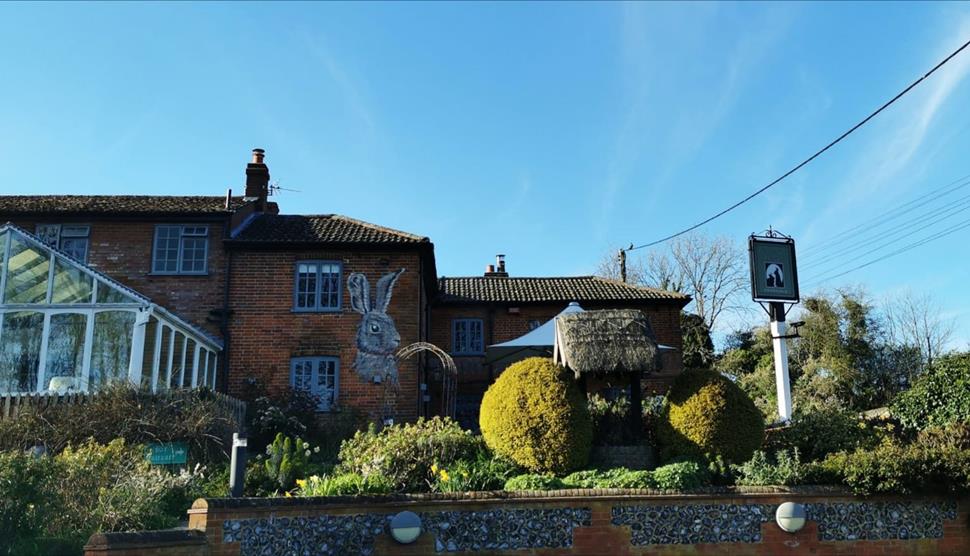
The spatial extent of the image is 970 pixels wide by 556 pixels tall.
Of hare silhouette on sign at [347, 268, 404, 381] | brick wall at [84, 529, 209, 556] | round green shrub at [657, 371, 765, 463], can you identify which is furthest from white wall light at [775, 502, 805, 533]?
hare silhouette on sign at [347, 268, 404, 381]

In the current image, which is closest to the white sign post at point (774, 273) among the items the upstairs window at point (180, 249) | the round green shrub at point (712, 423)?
the round green shrub at point (712, 423)

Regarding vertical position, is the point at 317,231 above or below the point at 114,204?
below

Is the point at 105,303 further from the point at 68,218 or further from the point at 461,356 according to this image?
the point at 461,356

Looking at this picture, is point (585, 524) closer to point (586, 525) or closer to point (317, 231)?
point (586, 525)

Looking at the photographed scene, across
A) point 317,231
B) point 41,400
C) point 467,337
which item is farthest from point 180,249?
point 467,337

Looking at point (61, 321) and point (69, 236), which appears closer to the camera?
point (61, 321)

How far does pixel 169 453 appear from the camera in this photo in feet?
40.3

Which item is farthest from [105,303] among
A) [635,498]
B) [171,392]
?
[635,498]

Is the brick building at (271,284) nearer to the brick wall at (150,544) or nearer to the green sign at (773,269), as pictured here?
the green sign at (773,269)

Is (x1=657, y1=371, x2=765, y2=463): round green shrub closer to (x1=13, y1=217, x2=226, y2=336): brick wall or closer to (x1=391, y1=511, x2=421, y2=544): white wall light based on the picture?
(x1=391, y1=511, x2=421, y2=544): white wall light

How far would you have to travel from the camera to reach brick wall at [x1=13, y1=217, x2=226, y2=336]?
19344mm

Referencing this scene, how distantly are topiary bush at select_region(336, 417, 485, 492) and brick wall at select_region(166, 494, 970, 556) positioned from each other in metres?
1.05

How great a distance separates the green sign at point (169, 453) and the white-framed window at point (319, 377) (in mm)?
6401

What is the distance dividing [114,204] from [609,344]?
15.6m
